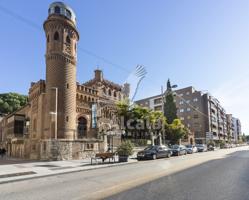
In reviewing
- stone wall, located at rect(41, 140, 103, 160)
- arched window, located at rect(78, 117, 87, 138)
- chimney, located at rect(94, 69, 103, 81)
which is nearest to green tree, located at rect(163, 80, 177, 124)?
chimney, located at rect(94, 69, 103, 81)

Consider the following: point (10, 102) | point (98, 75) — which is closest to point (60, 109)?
point (98, 75)

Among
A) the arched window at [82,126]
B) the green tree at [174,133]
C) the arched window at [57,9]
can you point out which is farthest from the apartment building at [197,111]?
the arched window at [57,9]

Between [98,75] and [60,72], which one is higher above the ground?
[98,75]

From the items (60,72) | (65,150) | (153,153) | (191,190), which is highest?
(60,72)

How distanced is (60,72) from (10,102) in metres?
46.7

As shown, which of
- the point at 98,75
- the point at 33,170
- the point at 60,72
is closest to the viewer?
the point at 33,170

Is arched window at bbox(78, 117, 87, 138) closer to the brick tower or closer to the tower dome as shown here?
the brick tower

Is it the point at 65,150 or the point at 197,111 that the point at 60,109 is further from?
the point at 197,111

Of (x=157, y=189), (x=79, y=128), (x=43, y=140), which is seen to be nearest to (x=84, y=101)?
(x=79, y=128)

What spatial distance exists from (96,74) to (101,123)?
1012 cm

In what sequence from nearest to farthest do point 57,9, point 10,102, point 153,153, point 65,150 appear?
1. point 153,153
2. point 65,150
3. point 57,9
4. point 10,102

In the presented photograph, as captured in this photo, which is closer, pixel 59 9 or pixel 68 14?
pixel 59 9

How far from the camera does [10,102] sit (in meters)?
66.1

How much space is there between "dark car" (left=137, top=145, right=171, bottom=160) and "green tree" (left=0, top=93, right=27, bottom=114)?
52110 millimetres
